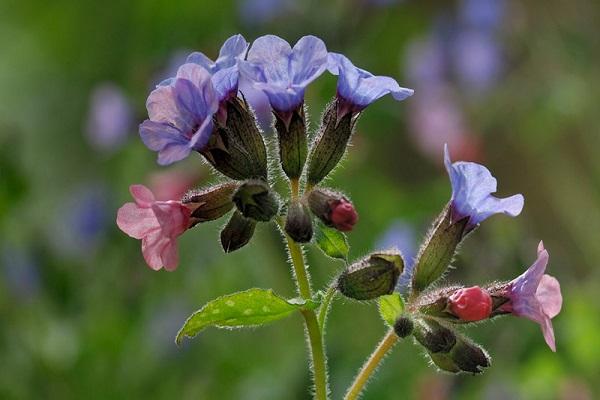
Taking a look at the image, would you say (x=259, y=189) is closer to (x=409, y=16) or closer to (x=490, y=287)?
(x=490, y=287)

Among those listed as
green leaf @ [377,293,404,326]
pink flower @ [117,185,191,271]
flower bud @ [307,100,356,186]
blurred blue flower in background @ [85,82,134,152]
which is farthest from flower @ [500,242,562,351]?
blurred blue flower in background @ [85,82,134,152]

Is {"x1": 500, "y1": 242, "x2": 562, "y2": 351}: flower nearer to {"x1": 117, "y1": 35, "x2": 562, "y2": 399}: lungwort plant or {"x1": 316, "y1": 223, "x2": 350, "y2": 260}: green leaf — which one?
{"x1": 117, "y1": 35, "x2": 562, "y2": 399}: lungwort plant

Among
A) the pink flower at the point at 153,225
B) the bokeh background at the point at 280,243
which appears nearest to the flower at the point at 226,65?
the pink flower at the point at 153,225

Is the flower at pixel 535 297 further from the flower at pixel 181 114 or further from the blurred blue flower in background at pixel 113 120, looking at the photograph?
the blurred blue flower in background at pixel 113 120

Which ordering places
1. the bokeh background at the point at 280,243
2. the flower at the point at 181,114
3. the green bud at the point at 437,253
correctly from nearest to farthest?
the flower at the point at 181,114 < the green bud at the point at 437,253 < the bokeh background at the point at 280,243

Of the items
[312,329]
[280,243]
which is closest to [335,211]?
[312,329]

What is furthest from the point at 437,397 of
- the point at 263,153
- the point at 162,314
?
the point at 263,153
